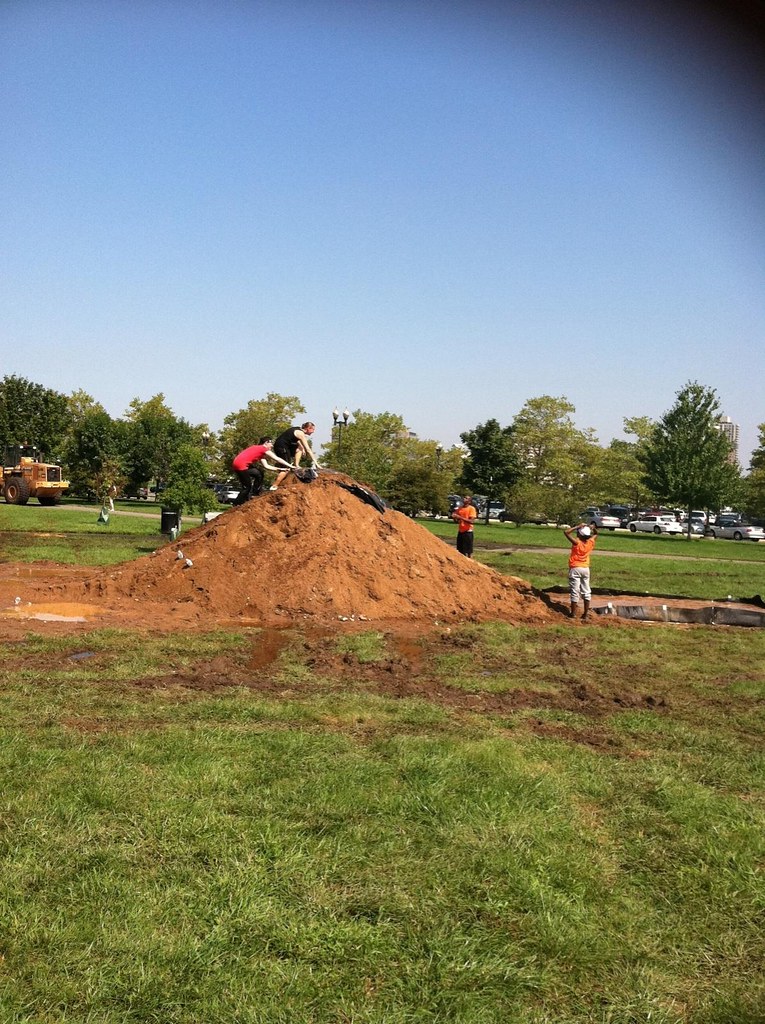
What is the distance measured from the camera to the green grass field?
3.16 metres

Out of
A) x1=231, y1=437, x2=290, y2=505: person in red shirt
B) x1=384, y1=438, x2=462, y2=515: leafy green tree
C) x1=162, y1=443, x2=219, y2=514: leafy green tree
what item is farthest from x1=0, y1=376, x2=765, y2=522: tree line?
x1=231, y1=437, x2=290, y2=505: person in red shirt

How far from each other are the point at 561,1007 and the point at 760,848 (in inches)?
76.6

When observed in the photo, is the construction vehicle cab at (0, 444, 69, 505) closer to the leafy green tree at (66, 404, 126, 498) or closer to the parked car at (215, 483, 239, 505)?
the leafy green tree at (66, 404, 126, 498)

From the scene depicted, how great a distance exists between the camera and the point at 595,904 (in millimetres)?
3857

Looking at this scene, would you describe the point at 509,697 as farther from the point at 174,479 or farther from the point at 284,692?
the point at 174,479

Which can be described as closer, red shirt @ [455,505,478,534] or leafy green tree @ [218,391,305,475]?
red shirt @ [455,505,478,534]

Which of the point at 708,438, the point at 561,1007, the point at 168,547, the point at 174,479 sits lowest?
the point at 561,1007

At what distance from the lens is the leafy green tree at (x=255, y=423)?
51.0m

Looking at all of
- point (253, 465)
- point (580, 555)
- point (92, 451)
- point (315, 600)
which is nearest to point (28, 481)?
point (92, 451)

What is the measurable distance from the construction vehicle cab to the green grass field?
35517 millimetres

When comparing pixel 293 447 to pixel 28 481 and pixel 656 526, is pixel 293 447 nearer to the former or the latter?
pixel 28 481

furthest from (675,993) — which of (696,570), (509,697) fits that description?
(696,570)

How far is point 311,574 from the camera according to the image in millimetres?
13070

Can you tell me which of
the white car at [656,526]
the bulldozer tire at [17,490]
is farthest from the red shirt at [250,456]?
the white car at [656,526]
